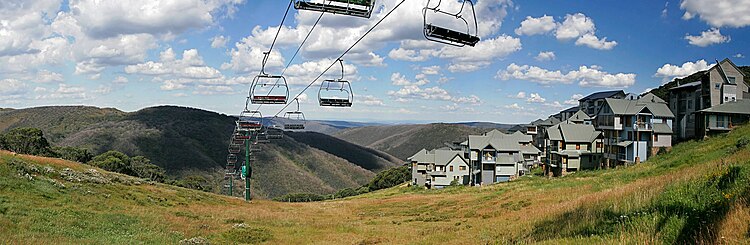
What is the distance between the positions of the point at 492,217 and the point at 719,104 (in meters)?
42.9

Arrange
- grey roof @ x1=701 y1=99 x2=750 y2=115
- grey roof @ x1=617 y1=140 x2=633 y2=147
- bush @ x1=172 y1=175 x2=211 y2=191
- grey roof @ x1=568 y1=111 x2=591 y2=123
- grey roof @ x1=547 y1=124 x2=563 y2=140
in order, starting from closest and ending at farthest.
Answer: grey roof @ x1=701 y1=99 x2=750 y2=115
grey roof @ x1=617 y1=140 x2=633 y2=147
grey roof @ x1=547 y1=124 x2=563 y2=140
grey roof @ x1=568 y1=111 x2=591 y2=123
bush @ x1=172 y1=175 x2=211 y2=191

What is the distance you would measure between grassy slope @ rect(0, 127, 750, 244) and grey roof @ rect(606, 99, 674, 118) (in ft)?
37.2

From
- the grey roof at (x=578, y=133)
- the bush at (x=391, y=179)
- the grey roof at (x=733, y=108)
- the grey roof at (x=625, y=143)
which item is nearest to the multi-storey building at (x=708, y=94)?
the grey roof at (x=733, y=108)

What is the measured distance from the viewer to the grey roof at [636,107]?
5966 cm

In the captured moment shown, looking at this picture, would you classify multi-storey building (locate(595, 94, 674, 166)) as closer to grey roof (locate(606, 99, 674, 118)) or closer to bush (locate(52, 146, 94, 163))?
grey roof (locate(606, 99, 674, 118))

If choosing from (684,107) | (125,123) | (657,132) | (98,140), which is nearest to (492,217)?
(657,132)

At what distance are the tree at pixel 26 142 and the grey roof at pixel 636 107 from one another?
9424 cm

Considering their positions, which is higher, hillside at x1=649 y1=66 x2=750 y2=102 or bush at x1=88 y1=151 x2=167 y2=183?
hillside at x1=649 y1=66 x2=750 y2=102

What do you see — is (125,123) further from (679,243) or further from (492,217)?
(679,243)

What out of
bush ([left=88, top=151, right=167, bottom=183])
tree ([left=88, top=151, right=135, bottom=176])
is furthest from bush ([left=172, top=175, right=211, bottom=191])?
tree ([left=88, top=151, right=135, bottom=176])

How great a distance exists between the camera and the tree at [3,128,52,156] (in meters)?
88.9

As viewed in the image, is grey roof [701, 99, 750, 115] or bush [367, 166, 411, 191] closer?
grey roof [701, 99, 750, 115]

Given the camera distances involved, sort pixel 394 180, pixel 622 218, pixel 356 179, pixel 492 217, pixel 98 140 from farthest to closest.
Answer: pixel 356 179, pixel 98 140, pixel 394 180, pixel 492 217, pixel 622 218

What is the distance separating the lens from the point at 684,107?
6669 cm
